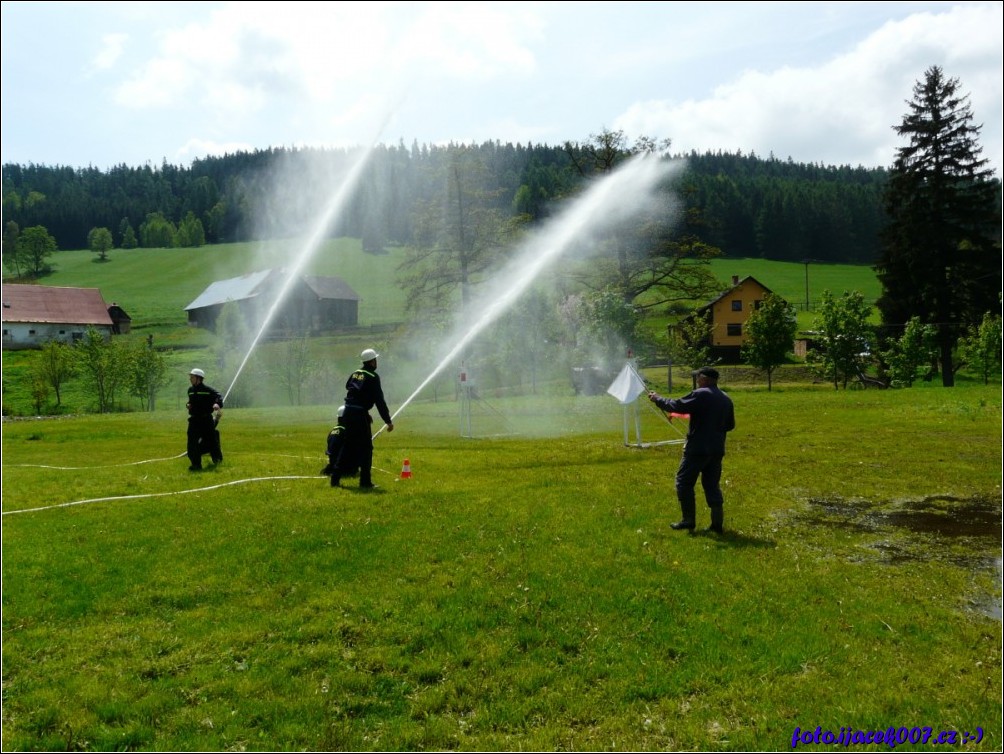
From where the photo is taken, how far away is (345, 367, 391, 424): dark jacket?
1443cm

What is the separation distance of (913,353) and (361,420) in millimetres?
46102

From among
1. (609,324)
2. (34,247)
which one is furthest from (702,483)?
(34,247)

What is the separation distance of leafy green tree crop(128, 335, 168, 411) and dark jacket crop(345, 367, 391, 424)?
4923cm

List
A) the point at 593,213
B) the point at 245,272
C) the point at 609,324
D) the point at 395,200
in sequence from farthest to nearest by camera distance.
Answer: the point at 245,272 < the point at 395,200 < the point at 609,324 < the point at 593,213

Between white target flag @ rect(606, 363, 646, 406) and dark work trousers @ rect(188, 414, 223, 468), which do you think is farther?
white target flag @ rect(606, 363, 646, 406)

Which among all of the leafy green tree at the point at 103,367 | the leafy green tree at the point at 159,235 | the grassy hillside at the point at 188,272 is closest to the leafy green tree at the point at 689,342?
the leafy green tree at the point at 103,367

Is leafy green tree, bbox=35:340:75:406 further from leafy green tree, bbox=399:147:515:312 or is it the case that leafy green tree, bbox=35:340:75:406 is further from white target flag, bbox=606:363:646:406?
white target flag, bbox=606:363:646:406

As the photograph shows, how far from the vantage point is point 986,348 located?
47.3 meters

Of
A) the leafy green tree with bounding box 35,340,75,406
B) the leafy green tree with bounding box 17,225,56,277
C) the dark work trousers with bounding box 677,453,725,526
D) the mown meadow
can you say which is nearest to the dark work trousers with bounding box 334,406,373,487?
the mown meadow

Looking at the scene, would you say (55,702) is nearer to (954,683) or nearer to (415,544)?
(415,544)

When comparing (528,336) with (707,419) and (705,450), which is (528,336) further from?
(705,450)

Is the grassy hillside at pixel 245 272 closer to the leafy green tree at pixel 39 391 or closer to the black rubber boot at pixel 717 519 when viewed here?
the leafy green tree at pixel 39 391

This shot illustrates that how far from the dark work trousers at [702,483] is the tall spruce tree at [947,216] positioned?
48429mm

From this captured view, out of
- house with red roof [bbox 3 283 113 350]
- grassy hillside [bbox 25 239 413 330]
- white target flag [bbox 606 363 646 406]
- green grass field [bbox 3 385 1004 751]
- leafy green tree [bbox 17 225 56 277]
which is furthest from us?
leafy green tree [bbox 17 225 56 277]
